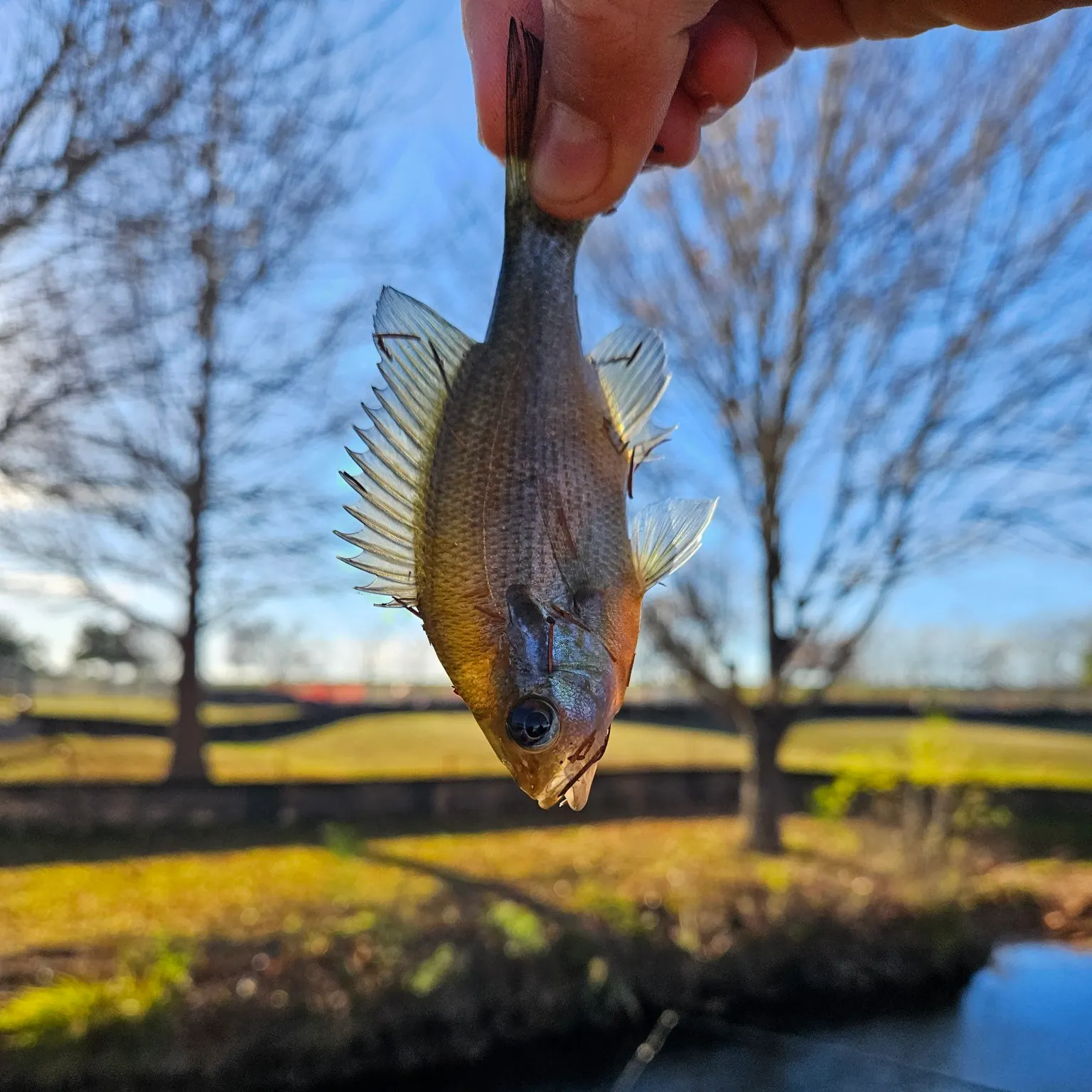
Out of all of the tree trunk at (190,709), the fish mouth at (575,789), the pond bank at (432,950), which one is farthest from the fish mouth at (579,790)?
the tree trunk at (190,709)

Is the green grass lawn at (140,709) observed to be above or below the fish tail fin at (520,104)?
below

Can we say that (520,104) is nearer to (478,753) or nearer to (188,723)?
(188,723)

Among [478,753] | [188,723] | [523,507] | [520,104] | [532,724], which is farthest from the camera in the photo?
[478,753]

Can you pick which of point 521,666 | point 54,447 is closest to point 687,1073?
point 521,666

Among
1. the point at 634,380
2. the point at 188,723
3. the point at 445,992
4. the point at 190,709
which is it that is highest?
the point at 634,380

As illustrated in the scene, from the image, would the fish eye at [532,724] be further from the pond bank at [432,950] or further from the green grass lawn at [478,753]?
the green grass lawn at [478,753]

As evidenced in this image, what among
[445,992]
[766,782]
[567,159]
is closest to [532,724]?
[567,159]

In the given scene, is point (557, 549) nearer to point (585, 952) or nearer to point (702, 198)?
point (585, 952)
